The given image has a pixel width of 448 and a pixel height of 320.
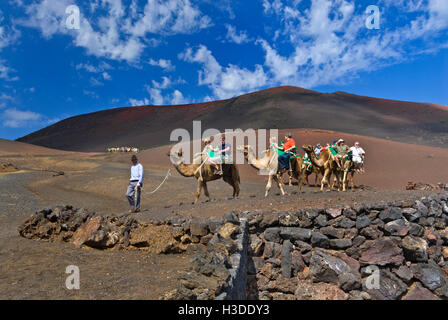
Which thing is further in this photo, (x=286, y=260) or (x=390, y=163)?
(x=390, y=163)

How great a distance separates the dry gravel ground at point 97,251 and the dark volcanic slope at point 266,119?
37698mm

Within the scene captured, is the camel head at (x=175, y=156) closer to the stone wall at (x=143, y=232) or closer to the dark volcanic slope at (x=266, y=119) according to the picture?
the stone wall at (x=143, y=232)

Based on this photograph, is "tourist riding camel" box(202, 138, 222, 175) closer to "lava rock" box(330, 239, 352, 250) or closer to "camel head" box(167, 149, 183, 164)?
"camel head" box(167, 149, 183, 164)

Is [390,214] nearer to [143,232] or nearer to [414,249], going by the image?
[414,249]

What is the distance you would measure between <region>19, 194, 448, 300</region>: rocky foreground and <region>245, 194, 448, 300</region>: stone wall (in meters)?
0.02

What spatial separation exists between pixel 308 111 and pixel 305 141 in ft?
104

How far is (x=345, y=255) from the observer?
25.6 feet

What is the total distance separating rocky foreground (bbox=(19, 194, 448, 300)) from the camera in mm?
7289

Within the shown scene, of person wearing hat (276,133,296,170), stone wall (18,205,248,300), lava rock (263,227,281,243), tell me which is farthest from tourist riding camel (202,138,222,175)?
lava rock (263,227,281,243)

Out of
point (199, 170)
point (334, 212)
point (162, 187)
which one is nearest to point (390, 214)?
point (334, 212)

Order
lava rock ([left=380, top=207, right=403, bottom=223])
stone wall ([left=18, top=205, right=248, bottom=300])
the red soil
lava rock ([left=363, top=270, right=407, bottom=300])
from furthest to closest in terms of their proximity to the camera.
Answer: the red soil → lava rock ([left=380, top=207, right=403, bottom=223]) → lava rock ([left=363, top=270, right=407, bottom=300]) → stone wall ([left=18, top=205, right=248, bottom=300])

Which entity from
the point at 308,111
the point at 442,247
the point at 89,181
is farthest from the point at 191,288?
the point at 308,111

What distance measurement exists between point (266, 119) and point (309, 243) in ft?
168
